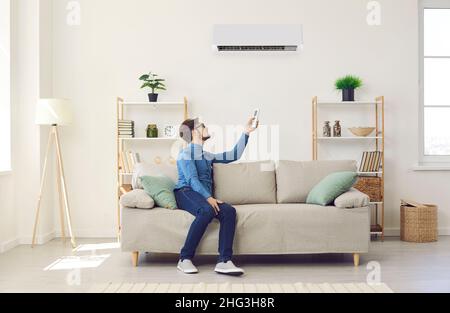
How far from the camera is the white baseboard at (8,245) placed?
17.3 ft

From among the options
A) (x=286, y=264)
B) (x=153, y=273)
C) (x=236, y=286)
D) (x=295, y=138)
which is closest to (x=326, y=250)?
(x=286, y=264)

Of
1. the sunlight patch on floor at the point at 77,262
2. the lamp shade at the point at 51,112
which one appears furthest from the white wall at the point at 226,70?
the sunlight patch on floor at the point at 77,262

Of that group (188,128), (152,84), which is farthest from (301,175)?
(152,84)

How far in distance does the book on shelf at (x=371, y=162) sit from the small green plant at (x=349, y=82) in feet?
2.32

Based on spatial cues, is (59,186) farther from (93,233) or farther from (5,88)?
(5,88)

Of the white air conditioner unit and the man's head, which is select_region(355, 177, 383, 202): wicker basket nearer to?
the white air conditioner unit

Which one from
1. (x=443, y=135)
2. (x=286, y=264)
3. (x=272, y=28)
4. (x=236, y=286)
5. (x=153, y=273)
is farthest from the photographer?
(x=443, y=135)

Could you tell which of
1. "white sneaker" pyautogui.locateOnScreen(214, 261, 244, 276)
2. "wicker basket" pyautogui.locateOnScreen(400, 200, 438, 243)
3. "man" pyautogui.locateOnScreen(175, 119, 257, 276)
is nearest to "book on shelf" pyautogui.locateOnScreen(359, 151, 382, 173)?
"wicker basket" pyautogui.locateOnScreen(400, 200, 438, 243)

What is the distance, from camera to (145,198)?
459 centimetres

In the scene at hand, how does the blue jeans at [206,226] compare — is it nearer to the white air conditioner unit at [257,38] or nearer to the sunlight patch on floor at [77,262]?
the sunlight patch on floor at [77,262]

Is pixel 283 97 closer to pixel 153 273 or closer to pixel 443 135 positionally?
pixel 443 135

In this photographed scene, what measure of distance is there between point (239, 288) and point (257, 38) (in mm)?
2758

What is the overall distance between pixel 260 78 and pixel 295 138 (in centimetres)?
76

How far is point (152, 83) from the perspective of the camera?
594 cm
